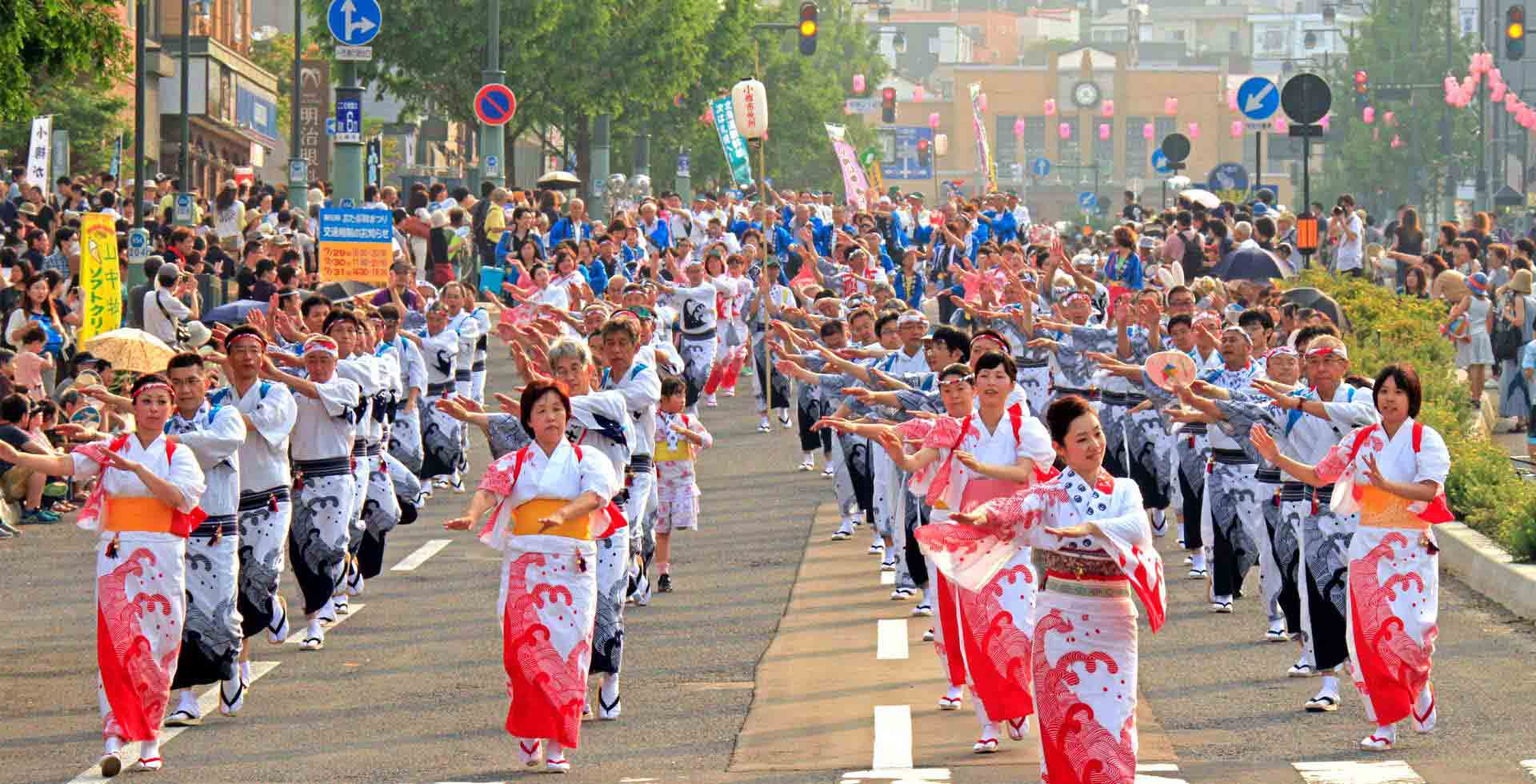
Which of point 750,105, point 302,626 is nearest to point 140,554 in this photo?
point 302,626

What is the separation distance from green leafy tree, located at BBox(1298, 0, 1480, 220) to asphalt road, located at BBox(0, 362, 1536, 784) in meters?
64.6

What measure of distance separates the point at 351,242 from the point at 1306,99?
9.77 meters

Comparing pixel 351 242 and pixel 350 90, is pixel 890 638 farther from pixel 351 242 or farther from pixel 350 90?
pixel 350 90

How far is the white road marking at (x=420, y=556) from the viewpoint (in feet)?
60.4

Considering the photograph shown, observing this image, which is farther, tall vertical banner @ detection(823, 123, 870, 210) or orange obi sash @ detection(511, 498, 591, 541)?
tall vertical banner @ detection(823, 123, 870, 210)

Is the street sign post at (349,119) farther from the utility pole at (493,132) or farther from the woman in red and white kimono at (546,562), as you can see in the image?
the woman in red and white kimono at (546,562)

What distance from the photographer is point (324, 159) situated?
62906 millimetres

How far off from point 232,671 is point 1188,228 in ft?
72.0

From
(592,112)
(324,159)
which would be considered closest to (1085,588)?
(592,112)

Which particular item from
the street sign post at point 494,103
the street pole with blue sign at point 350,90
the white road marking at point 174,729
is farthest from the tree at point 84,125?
the white road marking at point 174,729

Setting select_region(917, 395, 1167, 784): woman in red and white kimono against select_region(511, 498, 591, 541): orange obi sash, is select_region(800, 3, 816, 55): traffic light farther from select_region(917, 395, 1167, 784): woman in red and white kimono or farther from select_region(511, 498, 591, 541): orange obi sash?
select_region(917, 395, 1167, 784): woman in red and white kimono

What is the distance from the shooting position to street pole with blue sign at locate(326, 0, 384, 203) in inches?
1043

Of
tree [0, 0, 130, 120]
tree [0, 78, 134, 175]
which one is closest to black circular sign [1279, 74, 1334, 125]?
tree [0, 0, 130, 120]

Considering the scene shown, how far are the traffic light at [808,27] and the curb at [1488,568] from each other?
74.5 feet
